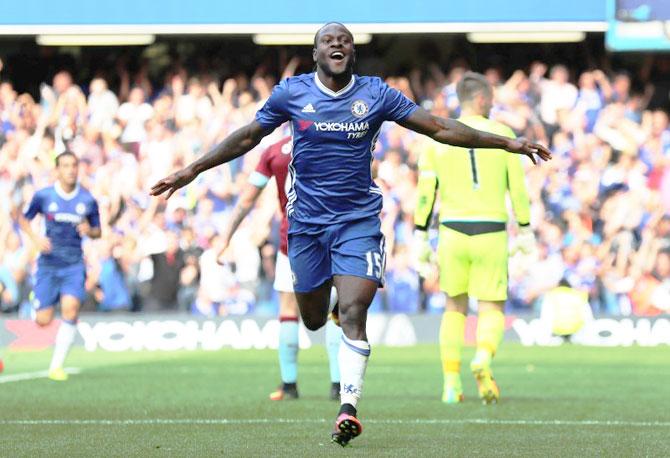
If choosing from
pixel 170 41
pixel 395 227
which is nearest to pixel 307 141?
pixel 395 227

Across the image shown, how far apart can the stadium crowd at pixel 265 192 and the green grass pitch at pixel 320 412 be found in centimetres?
455

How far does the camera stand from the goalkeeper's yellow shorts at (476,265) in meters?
11.8

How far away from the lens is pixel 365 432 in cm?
920

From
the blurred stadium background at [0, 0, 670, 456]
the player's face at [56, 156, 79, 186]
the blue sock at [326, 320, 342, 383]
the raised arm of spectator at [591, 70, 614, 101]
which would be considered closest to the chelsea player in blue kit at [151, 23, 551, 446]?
the blue sock at [326, 320, 342, 383]

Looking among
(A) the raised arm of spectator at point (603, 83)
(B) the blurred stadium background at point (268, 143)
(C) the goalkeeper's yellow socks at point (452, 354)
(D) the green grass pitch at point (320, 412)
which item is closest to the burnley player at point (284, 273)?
(D) the green grass pitch at point (320, 412)

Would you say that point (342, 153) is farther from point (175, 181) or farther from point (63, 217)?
point (63, 217)

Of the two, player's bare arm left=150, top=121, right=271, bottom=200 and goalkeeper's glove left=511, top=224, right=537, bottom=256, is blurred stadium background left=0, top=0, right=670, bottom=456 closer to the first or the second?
goalkeeper's glove left=511, top=224, right=537, bottom=256

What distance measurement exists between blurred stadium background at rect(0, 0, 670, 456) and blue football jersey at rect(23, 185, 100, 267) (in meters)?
3.13

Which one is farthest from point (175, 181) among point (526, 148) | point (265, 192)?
point (265, 192)

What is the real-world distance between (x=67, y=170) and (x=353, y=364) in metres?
7.81

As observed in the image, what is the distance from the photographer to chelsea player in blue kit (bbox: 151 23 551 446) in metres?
8.46

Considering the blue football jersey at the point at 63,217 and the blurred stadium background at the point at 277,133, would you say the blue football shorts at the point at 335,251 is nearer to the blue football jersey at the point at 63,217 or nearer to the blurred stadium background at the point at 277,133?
the blue football jersey at the point at 63,217

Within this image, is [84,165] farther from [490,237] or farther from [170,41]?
[490,237]

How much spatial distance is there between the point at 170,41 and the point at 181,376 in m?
11.7
